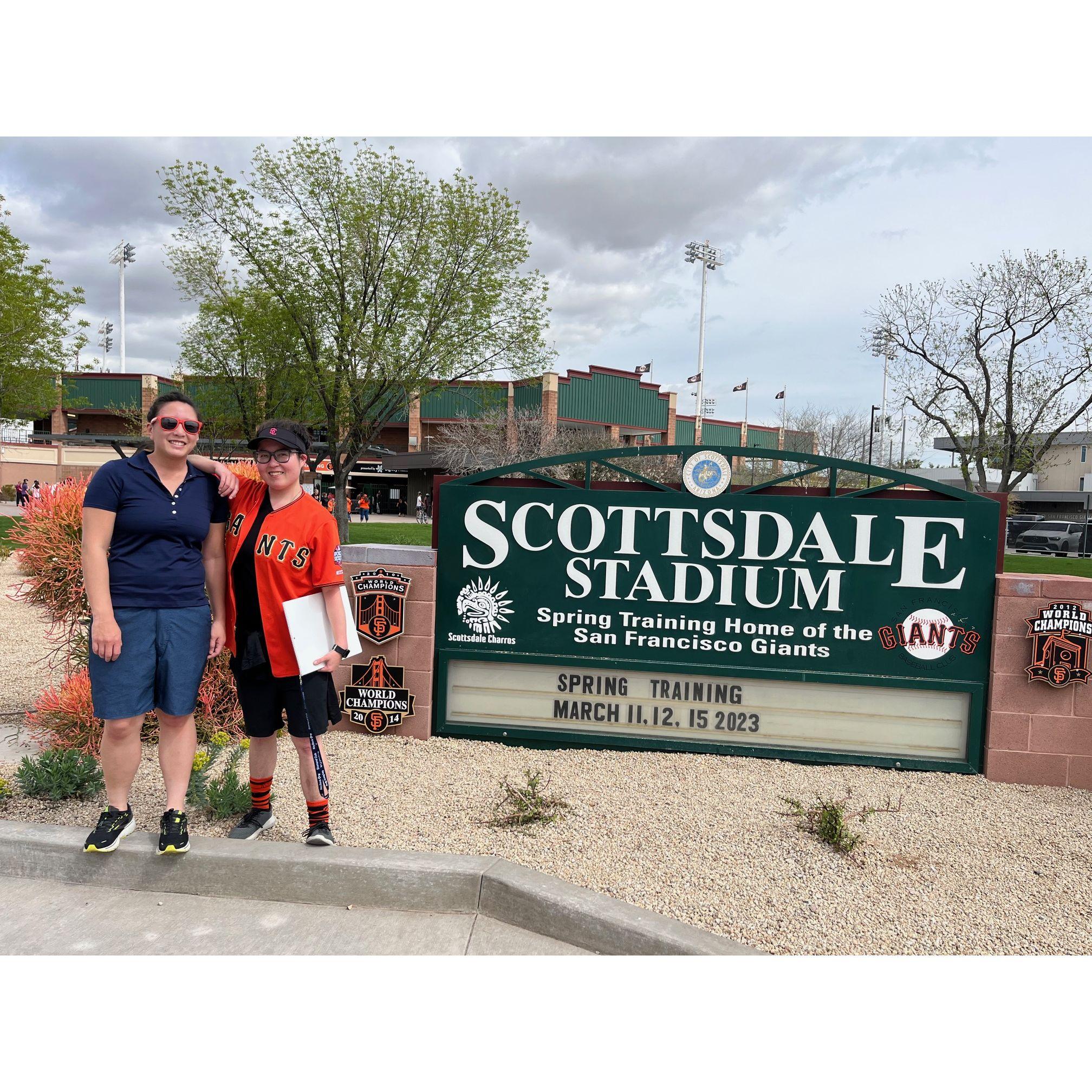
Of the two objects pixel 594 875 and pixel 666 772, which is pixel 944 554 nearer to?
pixel 666 772

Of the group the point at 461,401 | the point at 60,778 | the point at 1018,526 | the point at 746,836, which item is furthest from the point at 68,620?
the point at 1018,526

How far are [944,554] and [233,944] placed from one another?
426 cm

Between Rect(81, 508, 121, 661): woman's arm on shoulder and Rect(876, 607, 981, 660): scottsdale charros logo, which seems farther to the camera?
Rect(876, 607, 981, 660): scottsdale charros logo

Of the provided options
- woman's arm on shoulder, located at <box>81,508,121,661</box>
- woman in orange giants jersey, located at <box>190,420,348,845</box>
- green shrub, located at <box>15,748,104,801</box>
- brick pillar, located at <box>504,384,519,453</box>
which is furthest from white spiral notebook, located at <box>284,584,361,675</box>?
brick pillar, located at <box>504,384,519,453</box>

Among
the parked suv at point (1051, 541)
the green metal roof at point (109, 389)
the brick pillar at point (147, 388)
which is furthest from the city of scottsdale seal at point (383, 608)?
the green metal roof at point (109, 389)

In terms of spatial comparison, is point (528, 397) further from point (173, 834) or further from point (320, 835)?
point (173, 834)

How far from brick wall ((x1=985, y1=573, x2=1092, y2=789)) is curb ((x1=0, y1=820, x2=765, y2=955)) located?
290 cm

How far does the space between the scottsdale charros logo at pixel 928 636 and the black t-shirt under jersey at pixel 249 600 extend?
3579mm

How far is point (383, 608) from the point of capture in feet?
16.7

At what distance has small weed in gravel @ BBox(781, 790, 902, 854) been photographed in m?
3.57

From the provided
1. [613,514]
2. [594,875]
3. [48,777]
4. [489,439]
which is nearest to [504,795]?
[594,875]

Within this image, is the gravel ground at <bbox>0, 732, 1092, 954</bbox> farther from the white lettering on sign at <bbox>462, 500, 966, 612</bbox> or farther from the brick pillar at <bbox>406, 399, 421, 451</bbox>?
the brick pillar at <bbox>406, 399, 421, 451</bbox>

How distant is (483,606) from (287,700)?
1.92 meters

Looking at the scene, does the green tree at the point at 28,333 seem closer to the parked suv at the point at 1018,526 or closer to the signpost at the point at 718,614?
the signpost at the point at 718,614
